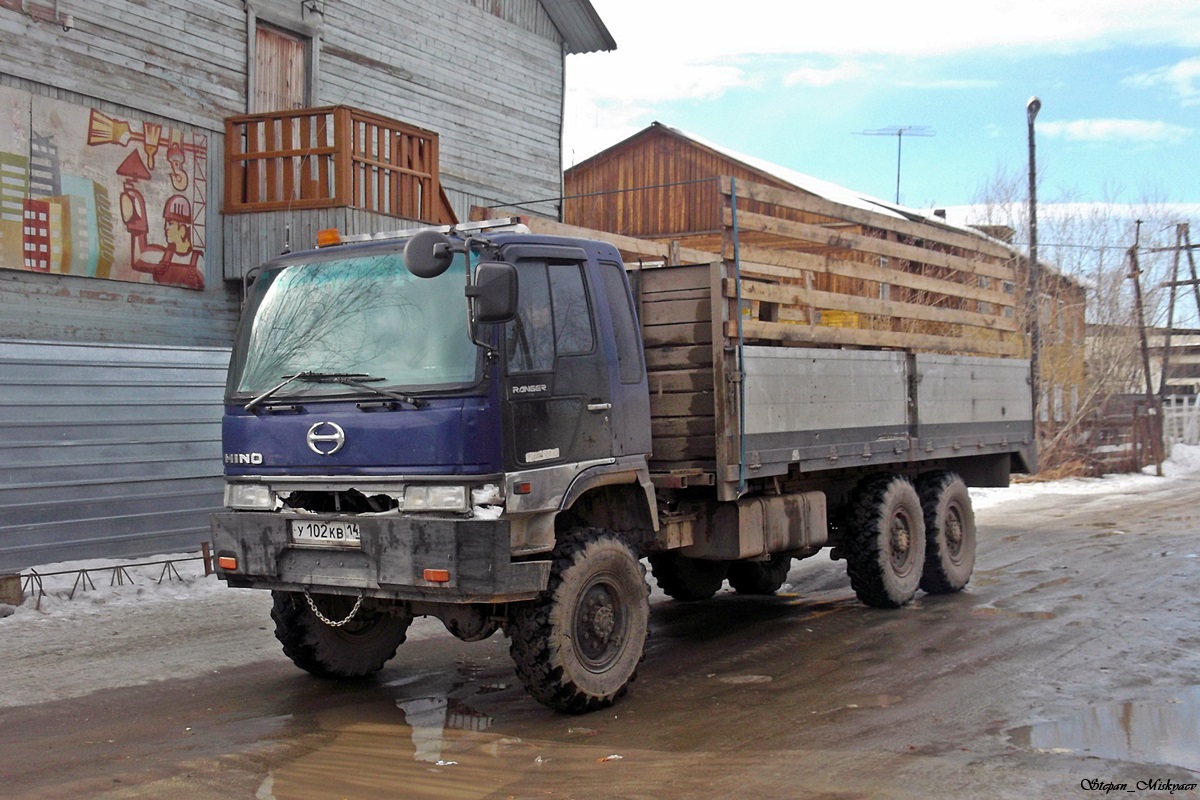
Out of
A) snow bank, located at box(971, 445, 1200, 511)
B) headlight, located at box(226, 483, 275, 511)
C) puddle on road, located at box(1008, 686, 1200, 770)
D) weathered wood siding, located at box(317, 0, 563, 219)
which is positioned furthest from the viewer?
snow bank, located at box(971, 445, 1200, 511)

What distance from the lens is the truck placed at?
5711mm

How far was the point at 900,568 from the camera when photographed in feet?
31.1

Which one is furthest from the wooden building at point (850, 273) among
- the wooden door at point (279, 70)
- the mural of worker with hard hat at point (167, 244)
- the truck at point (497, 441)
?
the wooden door at point (279, 70)

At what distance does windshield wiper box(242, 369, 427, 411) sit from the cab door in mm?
508

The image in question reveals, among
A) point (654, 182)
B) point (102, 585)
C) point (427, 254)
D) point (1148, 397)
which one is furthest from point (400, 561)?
point (654, 182)

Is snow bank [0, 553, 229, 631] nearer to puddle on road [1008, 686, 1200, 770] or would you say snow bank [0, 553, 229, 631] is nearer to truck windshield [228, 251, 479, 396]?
truck windshield [228, 251, 479, 396]

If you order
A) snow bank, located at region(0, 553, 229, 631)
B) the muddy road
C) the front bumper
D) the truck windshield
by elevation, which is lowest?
the muddy road

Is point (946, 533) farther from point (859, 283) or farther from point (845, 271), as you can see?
point (845, 271)

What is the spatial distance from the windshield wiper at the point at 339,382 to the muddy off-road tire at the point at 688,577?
13.1 feet

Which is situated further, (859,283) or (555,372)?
(859,283)

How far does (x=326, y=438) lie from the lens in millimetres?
5938

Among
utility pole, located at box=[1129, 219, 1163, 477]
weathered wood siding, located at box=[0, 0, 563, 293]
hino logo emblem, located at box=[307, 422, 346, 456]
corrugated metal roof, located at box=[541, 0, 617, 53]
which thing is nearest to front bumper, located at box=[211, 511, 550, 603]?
hino logo emblem, located at box=[307, 422, 346, 456]

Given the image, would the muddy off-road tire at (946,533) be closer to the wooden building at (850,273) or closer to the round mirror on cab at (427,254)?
the wooden building at (850,273)

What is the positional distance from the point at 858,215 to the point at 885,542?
2.59m
